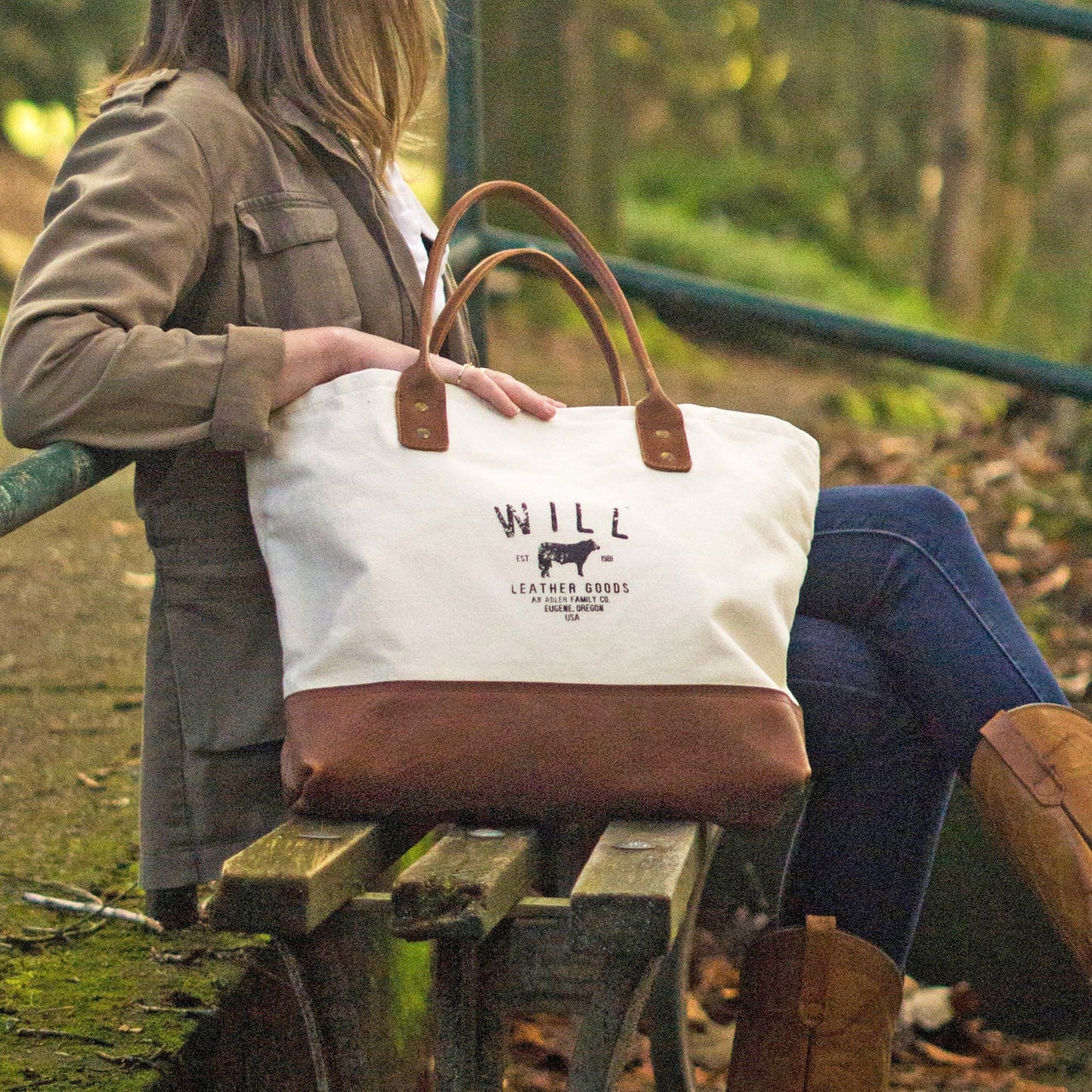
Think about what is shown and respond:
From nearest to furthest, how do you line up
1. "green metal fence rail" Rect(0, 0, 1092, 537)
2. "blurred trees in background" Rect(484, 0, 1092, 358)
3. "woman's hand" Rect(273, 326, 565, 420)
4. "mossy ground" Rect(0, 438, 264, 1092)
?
"woman's hand" Rect(273, 326, 565, 420), "mossy ground" Rect(0, 438, 264, 1092), "green metal fence rail" Rect(0, 0, 1092, 537), "blurred trees in background" Rect(484, 0, 1092, 358)

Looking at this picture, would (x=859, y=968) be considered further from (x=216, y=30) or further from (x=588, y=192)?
(x=588, y=192)

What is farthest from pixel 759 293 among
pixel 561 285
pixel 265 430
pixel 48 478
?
pixel 48 478

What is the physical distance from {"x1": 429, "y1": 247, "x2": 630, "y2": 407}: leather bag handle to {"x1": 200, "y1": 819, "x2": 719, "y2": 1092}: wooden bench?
22.6 inches

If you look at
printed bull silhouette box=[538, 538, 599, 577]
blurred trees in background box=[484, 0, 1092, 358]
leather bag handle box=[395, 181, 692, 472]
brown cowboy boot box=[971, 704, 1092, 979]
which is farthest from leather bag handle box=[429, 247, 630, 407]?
blurred trees in background box=[484, 0, 1092, 358]

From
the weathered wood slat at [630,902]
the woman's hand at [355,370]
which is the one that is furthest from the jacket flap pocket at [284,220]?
the weathered wood slat at [630,902]

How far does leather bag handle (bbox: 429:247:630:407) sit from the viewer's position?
1729 mm

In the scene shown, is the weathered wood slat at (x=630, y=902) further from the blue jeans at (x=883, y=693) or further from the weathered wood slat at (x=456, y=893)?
the blue jeans at (x=883, y=693)

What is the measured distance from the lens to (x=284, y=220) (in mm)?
1818

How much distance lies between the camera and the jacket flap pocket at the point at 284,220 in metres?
1.79

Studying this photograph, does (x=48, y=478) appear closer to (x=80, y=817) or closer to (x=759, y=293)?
(x=80, y=817)

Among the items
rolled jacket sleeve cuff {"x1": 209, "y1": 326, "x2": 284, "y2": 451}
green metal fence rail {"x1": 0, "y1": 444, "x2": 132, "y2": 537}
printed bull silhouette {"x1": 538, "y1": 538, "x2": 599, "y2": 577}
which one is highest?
rolled jacket sleeve cuff {"x1": 209, "y1": 326, "x2": 284, "y2": 451}

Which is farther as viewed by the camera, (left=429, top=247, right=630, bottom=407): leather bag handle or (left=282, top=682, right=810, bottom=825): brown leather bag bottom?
(left=429, top=247, right=630, bottom=407): leather bag handle

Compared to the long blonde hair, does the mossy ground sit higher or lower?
lower

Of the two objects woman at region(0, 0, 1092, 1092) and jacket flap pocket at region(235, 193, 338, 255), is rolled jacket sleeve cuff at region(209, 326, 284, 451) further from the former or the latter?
Answer: jacket flap pocket at region(235, 193, 338, 255)
